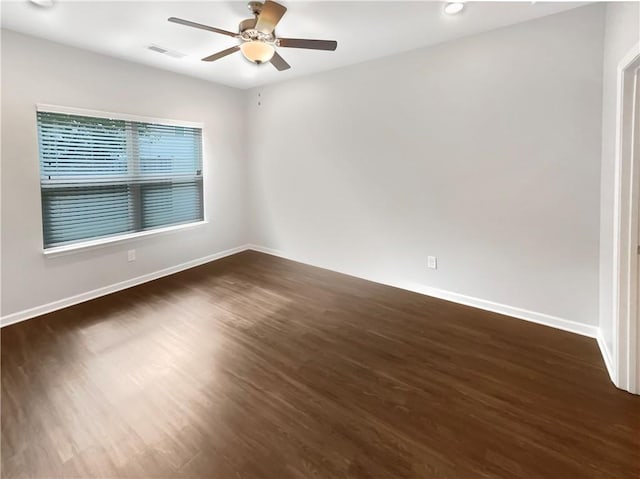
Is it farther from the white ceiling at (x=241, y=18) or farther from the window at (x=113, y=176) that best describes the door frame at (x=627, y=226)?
the window at (x=113, y=176)

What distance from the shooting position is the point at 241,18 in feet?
8.68

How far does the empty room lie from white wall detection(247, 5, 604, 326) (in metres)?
0.02

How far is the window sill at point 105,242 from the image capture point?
129 inches

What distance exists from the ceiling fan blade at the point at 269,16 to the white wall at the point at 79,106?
2.17 meters

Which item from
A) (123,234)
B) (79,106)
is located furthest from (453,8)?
(123,234)

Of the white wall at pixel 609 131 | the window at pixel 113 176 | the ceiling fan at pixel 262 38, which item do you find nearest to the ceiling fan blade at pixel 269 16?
the ceiling fan at pixel 262 38

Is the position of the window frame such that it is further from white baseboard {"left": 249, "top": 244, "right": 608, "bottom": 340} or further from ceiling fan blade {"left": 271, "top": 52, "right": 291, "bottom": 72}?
white baseboard {"left": 249, "top": 244, "right": 608, "bottom": 340}

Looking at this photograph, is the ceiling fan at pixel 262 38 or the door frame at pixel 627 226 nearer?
the door frame at pixel 627 226

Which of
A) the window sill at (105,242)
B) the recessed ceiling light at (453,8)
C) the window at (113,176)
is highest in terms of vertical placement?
the recessed ceiling light at (453,8)

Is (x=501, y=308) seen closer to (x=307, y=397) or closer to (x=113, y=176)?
(x=307, y=397)

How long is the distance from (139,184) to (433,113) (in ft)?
11.5

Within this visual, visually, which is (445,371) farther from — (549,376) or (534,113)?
(534,113)

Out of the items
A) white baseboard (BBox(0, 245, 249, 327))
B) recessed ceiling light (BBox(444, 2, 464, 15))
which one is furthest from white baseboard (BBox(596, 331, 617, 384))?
white baseboard (BBox(0, 245, 249, 327))

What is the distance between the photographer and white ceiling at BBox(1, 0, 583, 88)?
2.46m
